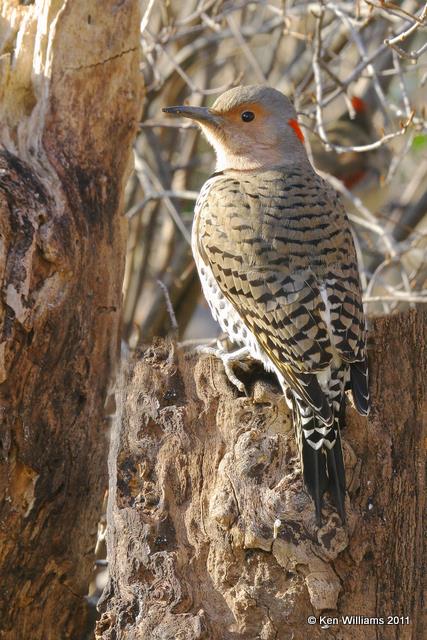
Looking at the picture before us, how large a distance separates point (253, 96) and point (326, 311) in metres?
1.42

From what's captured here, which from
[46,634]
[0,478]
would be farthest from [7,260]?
[46,634]

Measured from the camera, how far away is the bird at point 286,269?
378cm

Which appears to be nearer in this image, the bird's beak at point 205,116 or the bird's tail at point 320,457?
the bird's tail at point 320,457

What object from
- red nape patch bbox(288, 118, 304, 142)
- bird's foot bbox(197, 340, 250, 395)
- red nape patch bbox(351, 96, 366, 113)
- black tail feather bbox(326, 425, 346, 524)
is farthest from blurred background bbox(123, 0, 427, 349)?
black tail feather bbox(326, 425, 346, 524)

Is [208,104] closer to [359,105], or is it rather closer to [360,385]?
[359,105]

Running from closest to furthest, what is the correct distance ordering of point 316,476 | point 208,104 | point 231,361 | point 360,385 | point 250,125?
point 316,476
point 360,385
point 231,361
point 250,125
point 208,104

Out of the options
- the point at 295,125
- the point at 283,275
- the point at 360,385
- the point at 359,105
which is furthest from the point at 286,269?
the point at 359,105

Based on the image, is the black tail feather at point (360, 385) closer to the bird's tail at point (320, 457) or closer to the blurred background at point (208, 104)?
the bird's tail at point (320, 457)

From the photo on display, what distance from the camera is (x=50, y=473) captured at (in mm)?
4129

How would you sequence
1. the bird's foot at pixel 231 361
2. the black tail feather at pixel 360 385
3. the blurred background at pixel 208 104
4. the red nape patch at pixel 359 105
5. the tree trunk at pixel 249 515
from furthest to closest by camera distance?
1. the red nape patch at pixel 359 105
2. the blurred background at pixel 208 104
3. the bird's foot at pixel 231 361
4. the black tail feather at pixel 360 385
5. the tree trunk at pixel 249 515

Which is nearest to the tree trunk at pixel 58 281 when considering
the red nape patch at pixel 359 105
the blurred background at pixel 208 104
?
the blurred background at pixel 208 104

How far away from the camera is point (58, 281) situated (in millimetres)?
4180

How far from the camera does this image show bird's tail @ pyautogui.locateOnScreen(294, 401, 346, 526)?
11.5ft

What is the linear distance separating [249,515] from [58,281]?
132 cm
